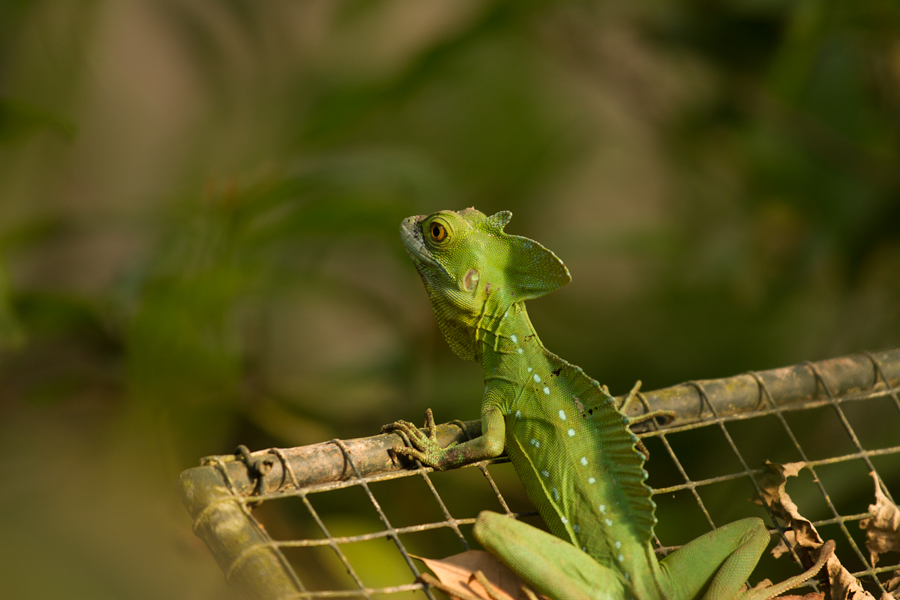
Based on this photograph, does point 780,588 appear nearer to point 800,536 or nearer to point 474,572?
point 800,536

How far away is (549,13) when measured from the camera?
4363 millimetres

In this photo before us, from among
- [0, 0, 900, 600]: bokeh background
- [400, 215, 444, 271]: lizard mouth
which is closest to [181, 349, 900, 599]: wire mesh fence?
[0, 0, 900, 600]: bokeh background

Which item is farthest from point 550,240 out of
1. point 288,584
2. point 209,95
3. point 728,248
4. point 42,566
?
point 42,566

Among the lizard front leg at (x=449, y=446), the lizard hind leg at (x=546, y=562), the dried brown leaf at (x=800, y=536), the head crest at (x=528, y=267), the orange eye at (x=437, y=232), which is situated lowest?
the dried brown leaf at (x=800, y=536)

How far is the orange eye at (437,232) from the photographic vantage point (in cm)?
196

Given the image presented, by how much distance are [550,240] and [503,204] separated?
333 millimetres

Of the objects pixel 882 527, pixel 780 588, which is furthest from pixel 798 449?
pixel 780 588

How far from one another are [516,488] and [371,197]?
5.22ft

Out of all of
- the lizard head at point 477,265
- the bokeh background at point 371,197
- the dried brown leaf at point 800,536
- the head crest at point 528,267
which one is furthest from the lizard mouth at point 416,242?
the dried brown leaf at point 800,536

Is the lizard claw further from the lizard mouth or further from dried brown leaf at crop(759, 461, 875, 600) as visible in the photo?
dried brown leaf at crop(759, 461, 875, 600)

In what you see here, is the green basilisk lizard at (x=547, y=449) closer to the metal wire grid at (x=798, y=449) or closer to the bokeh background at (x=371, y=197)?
the metal wire grid at (x=798, y=449)

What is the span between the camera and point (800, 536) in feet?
5.33

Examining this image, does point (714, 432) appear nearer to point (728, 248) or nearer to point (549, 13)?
point (728, 248)

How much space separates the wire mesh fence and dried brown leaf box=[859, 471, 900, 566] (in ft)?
0.08
